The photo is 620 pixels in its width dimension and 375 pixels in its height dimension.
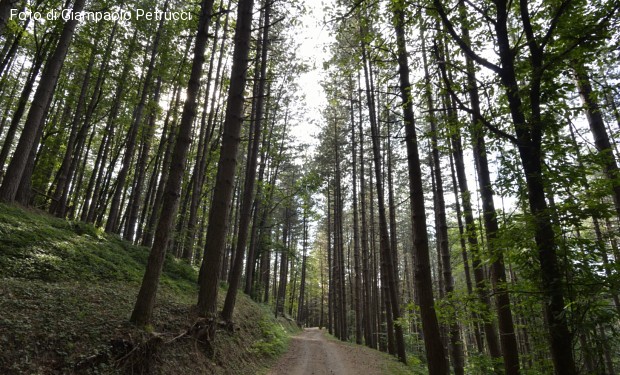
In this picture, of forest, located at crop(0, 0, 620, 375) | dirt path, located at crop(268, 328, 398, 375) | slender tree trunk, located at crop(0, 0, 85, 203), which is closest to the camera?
forest, located at crop(0, 0, 620, 375)

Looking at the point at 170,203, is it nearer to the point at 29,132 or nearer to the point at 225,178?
the point at 225,178

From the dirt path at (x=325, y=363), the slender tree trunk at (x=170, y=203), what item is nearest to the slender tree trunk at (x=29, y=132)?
the slender tree trunk at (x=170, y=203)

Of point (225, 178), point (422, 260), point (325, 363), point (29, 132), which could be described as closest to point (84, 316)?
point (225, 178)

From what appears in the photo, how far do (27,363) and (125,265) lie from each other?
5474mm

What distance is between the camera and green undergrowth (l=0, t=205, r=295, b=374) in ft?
13.9

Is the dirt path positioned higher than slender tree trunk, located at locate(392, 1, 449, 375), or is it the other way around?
slender tree trunk, located at locate(392, 1, 449, 375)

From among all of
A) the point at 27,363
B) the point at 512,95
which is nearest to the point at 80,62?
the point at 27,363

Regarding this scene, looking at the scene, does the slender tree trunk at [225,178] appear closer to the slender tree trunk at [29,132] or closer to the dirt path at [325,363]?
the dirt path at [325,363]

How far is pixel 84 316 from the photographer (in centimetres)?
516

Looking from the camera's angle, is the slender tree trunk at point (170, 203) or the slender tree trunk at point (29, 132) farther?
the slender tree trunk at point (29, 132)

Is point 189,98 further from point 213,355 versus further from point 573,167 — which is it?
point 573,167

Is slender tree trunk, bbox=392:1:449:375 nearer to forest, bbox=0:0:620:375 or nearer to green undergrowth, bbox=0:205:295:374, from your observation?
forest, bbox=0:0:620:375

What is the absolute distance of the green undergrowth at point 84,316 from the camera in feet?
13.9

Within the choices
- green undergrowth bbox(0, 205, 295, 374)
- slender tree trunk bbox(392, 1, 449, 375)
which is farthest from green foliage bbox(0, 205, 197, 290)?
slender tree trunk bbox(392, 1, 449, 375)
